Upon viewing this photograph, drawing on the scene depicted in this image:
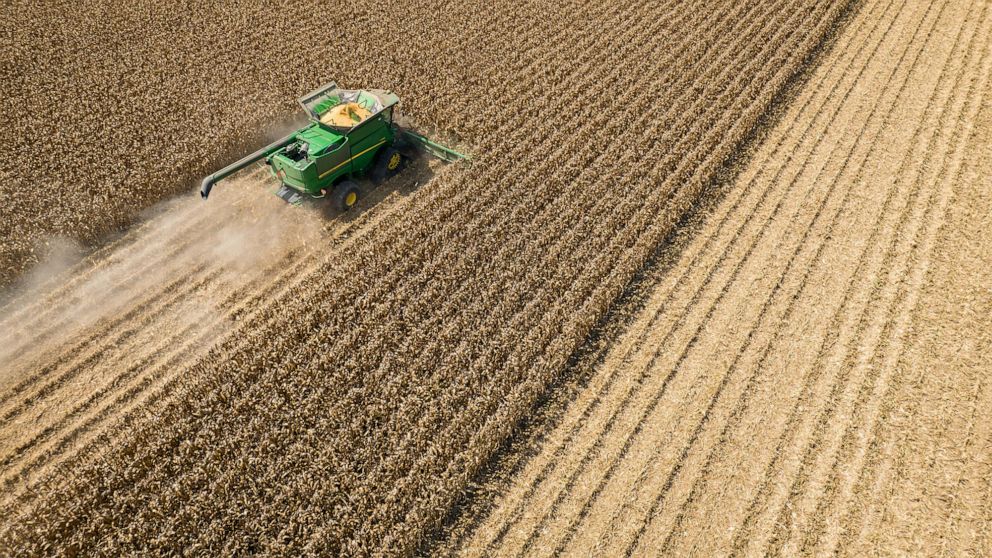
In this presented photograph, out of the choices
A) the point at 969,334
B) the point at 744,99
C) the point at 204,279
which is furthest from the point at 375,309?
the point at 744,99

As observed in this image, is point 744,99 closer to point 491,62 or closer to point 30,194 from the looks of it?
point 491,62

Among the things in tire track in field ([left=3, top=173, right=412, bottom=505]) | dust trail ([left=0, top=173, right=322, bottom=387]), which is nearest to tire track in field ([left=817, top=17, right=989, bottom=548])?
tire track in field ([left=3, top=173, right=412, bottom=505])

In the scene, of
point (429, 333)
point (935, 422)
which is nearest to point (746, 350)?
point (935, 422)

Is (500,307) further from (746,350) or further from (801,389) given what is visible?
(801,389)

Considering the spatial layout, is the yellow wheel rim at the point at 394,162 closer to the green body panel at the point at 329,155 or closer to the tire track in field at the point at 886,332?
the green body panel at the point at 329,155

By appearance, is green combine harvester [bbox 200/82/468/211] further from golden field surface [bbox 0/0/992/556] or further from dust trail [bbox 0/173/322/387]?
dust trail [bbox 0/173/322/387]

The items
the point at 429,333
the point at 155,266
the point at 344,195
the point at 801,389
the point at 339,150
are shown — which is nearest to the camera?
the point at 801,389

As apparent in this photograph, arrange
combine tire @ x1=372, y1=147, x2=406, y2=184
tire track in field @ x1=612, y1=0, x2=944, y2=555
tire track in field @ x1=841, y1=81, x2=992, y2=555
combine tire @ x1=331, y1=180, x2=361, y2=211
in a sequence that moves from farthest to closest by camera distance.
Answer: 1. combine tire @ x1=372, y1=147, x2=406, y2=184
2. combine tire @ x1=331, y1=180, x2=361, y2=211
3. tire track in field @ x1=612, y1=0, x2=944, y2=555
4. tire track in field @ x1=841, y1=81, x2=992, y2=555
